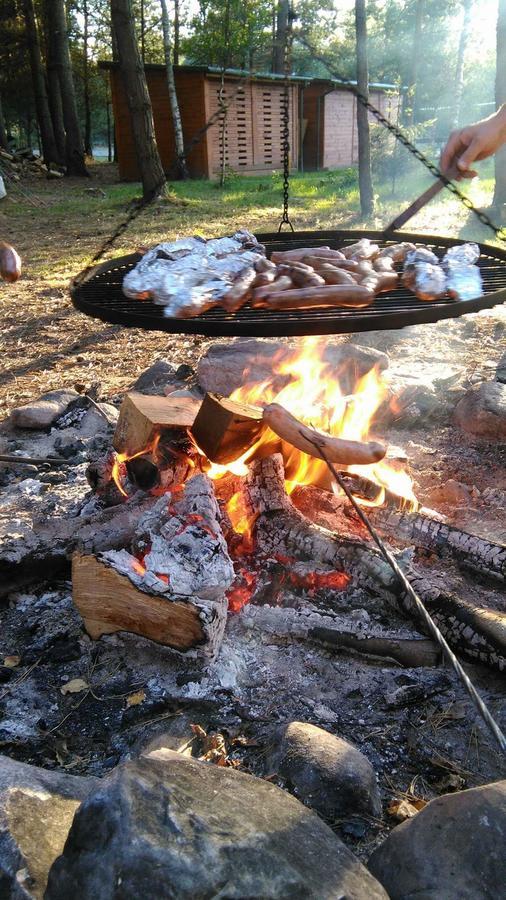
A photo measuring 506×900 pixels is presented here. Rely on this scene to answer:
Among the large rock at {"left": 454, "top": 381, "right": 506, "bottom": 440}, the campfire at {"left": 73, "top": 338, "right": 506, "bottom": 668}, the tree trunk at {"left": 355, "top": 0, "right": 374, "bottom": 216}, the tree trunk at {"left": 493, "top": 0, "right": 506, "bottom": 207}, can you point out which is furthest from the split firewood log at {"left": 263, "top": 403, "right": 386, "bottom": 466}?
the tree trunk at {"left": 493, "top": 0, "right": 506, "bottom": 207}

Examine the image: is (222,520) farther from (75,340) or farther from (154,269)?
(75,340)

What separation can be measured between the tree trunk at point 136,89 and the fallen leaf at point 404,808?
37.0 ft

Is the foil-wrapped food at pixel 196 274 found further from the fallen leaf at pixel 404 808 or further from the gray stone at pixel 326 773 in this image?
the fallen leaf at pixel 404 808

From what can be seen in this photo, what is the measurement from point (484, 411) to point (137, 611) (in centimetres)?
256

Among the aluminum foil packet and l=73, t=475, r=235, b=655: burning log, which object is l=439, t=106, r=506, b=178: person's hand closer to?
the aluminum foil packet

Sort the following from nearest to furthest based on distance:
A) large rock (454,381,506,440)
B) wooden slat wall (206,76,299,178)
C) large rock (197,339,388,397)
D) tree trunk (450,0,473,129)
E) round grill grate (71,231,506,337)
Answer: round grill grate (71,231,506,337) → large rock (454,381,506,440) → large rock (197,339,388,397) → wooden slat wall (206,76,299,178) → tree trunk (450,0,473,129)

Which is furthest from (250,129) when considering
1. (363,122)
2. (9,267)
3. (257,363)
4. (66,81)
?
(9,267)

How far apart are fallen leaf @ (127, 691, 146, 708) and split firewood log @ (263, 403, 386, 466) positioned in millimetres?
1111

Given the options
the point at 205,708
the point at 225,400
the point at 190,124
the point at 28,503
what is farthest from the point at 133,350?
the point at 190,124

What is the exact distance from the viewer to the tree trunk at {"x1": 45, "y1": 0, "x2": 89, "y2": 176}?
1903 centimetres

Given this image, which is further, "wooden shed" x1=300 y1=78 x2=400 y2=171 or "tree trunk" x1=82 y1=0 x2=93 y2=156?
"tree trunk" x1=82 y1=0 x2=93 y2=156

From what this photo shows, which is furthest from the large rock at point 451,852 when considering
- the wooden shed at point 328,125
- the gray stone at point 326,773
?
the wooden shed at point 328,125

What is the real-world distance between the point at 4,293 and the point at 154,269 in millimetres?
5939

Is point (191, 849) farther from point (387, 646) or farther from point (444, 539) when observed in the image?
point (444, 539)
